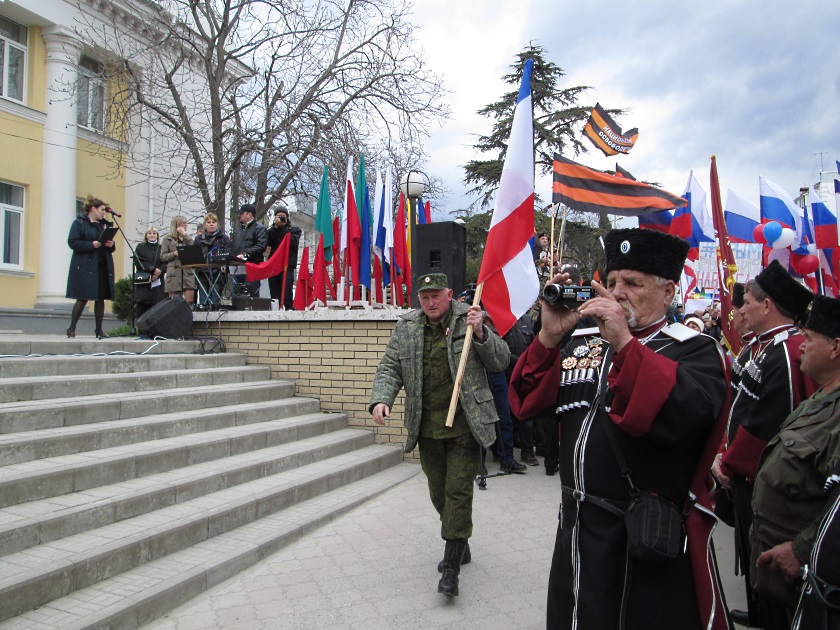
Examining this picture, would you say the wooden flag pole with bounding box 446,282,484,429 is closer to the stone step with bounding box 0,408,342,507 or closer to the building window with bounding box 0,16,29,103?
the stone step with bounding box 0,408,342,507

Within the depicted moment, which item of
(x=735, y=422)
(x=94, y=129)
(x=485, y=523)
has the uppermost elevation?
(x=94, y=129)

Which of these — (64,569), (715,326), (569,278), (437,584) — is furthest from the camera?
(715,326)

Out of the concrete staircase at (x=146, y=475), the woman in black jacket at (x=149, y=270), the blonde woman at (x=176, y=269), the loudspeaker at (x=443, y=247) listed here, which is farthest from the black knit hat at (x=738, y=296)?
the woman in black jacket at (x=149, y=270)

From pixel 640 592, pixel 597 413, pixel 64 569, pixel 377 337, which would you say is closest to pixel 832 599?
pixel 640 592

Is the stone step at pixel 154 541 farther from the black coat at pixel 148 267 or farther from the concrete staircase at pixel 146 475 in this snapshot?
the black coat at pixel 148 267

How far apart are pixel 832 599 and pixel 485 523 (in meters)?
3.91

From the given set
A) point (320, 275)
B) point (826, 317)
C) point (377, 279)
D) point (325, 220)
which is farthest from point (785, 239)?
point (325, 220)

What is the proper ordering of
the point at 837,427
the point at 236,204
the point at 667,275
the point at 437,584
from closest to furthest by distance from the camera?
1. the point at 667,275
2. the point at 837,427
3. the point at 437,584
4. the point at 236,204

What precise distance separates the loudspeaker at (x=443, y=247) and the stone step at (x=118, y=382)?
2976mm

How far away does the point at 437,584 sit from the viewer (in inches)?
180

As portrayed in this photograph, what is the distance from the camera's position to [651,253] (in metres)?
2.38

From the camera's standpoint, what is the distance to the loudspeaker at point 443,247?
6.78 m

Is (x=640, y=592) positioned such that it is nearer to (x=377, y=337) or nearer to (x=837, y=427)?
(x=837, y=427)

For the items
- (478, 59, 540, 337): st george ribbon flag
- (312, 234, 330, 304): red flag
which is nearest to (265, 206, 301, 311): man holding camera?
(312, 234, 330, 304): red flag
